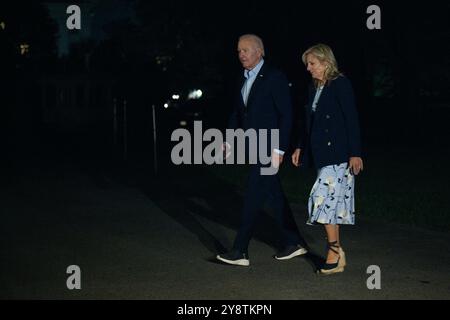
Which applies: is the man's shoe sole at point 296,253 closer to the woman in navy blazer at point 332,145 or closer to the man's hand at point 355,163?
Answer: the woman in navy blazer at point 332,145

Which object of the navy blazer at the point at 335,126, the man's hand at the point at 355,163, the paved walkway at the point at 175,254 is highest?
the navy blazer at the point at 335,126

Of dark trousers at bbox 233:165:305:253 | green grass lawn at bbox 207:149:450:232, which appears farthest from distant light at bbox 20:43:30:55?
dark trousers at bbox 233:165:305:253

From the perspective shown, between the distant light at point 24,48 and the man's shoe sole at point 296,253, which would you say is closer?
the man's shoe sole at point 296,253

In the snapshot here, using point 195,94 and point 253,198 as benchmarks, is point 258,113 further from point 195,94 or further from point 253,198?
point 195,94

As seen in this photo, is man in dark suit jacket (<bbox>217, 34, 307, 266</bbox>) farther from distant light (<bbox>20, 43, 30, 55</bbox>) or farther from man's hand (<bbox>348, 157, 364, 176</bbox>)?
distant light (<bbox>20, 43, 30, 55</bbox>)

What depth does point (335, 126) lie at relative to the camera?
25.8ft

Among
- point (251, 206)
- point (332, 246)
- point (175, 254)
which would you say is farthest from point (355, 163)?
point (175, 254)

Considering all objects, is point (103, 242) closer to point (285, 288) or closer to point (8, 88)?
point (285, 288)

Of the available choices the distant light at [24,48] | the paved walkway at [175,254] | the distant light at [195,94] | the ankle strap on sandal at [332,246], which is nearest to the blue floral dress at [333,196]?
the ankle strap on sandal at [332,246]

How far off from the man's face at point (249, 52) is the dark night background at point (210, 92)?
2818mm

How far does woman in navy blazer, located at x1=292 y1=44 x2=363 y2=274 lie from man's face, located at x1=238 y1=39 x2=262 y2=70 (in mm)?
595

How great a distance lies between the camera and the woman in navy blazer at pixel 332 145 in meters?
7.78

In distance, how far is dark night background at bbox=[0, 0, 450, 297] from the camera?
17125 mm
